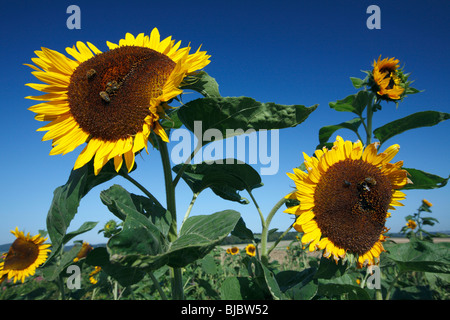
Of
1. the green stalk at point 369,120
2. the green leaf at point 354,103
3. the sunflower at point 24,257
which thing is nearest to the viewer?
the green stalk at point 369,120

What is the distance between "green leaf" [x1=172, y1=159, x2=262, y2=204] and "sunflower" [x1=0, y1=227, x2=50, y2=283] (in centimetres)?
389

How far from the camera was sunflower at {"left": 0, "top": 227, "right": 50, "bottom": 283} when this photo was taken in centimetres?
455

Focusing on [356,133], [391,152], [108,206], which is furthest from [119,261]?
[356,133]

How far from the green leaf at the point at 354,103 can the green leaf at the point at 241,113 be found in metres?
2.25

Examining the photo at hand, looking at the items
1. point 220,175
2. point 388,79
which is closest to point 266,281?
point 220,175

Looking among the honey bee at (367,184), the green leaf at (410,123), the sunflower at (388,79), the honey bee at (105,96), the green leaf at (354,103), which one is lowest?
the honey bee at (367,184)

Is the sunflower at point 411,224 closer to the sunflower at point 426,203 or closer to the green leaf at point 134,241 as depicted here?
the sunflower at point 426,203

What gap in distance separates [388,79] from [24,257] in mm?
5561

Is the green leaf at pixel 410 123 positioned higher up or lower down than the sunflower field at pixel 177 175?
higher up

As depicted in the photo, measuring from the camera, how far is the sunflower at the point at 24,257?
455 cm

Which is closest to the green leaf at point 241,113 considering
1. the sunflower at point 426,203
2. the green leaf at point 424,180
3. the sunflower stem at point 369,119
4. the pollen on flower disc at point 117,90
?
the pollen on flower disc at point 117,90

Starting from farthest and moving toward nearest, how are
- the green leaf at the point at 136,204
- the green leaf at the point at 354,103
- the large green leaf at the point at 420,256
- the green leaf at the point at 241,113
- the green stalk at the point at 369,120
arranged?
the green leaf at the point at 354,103 → the green stalk at the point at 369,120 → the large green leaf at the point at 420,256 → the green leaf at the point at 136,204 → the green leaf at the point at 241,113
